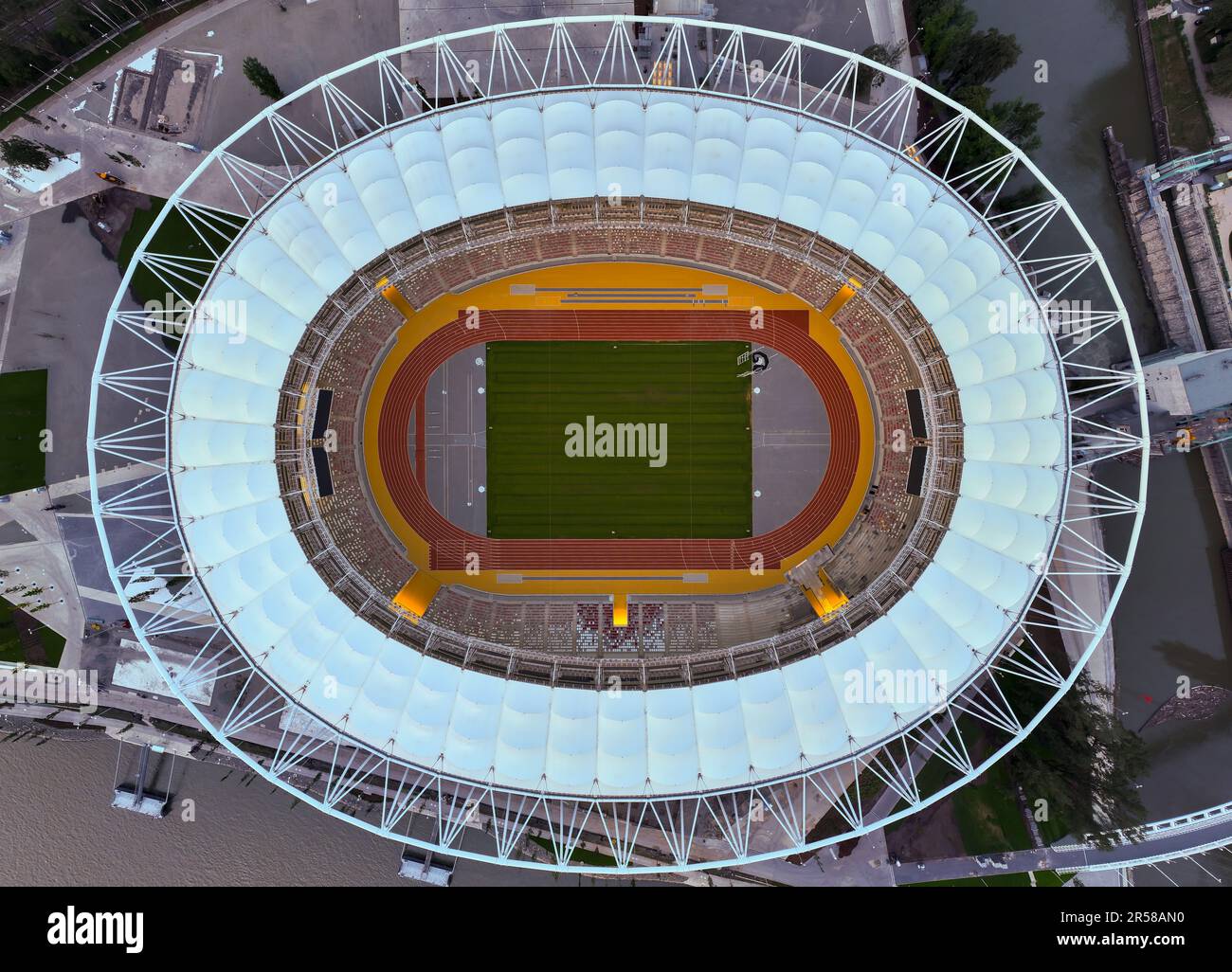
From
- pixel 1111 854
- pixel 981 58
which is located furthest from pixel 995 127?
pixel 1111 854

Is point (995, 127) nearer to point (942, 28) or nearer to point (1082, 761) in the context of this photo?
point (942, 28)

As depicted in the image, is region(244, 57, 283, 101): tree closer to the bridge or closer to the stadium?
the stadium

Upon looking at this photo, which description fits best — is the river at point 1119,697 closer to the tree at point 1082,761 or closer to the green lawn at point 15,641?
the tree at point 1082,761

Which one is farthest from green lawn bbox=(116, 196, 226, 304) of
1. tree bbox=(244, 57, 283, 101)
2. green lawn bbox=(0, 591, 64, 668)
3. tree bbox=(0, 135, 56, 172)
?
green lawn bbox=(0, 591, 64, 668)

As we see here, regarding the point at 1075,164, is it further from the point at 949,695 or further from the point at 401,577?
the point at 401,577

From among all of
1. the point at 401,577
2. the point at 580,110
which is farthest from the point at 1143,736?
the point at 580,110
